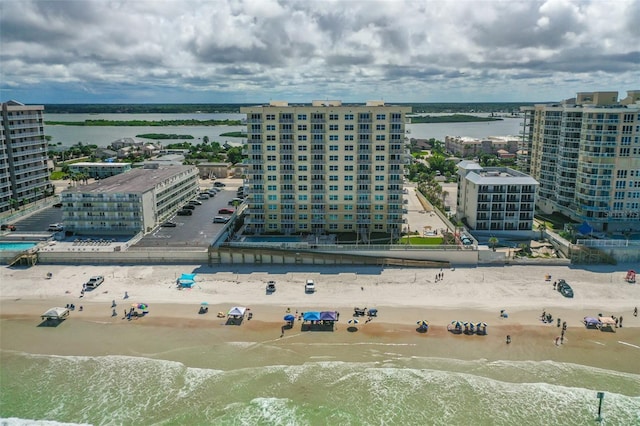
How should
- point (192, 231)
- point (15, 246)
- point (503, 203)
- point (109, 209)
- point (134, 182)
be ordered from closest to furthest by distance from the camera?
point (15, 246) → point (109, 209) → point (503, 203) → point (192, 231) → point (134, 182)

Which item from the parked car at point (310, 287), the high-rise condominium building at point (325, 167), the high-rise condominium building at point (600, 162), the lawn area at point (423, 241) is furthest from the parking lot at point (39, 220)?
the high-rise condominium building at point (600, 162)

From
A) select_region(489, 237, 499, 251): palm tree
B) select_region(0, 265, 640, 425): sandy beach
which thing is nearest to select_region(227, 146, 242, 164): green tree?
select_region(0, 265, 640, 425): sandy beach

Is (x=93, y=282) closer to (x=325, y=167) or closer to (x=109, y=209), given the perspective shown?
(x=109, y=209)

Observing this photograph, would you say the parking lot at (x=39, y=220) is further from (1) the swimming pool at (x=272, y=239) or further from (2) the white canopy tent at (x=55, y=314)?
(1) the swimming pool at (x=272, y=239)

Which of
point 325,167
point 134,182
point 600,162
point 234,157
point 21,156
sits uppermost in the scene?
point 21,156

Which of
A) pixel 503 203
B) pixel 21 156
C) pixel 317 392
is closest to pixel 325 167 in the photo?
pixel 503 203

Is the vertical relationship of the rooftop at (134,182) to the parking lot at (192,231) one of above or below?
above
